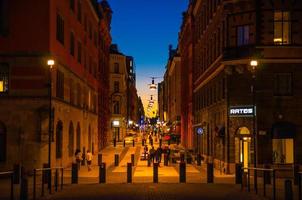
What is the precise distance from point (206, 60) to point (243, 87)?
44.1ft

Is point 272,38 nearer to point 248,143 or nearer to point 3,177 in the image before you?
point 248,143

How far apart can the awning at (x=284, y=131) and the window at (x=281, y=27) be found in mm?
5062

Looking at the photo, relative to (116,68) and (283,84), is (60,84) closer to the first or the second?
(283,84)

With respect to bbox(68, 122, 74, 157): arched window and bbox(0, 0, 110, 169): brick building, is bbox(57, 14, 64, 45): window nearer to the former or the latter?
bbox(0, 0, 110, 169): brick building

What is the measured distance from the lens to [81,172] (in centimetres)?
3772

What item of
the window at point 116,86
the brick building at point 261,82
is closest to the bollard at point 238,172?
the brick building at point 261,82

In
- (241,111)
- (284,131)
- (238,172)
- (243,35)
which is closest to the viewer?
(238,172)

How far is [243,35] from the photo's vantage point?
3609 centimetres

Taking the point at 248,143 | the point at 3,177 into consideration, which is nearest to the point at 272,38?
the point at 248,143

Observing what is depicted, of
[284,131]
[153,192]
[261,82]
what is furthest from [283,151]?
[153,192]

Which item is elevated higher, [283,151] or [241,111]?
[241,111]

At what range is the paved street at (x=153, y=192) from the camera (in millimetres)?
21969

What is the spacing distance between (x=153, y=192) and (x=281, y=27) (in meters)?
16.3

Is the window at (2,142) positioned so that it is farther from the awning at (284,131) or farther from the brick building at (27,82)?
the awning at (284,131)
